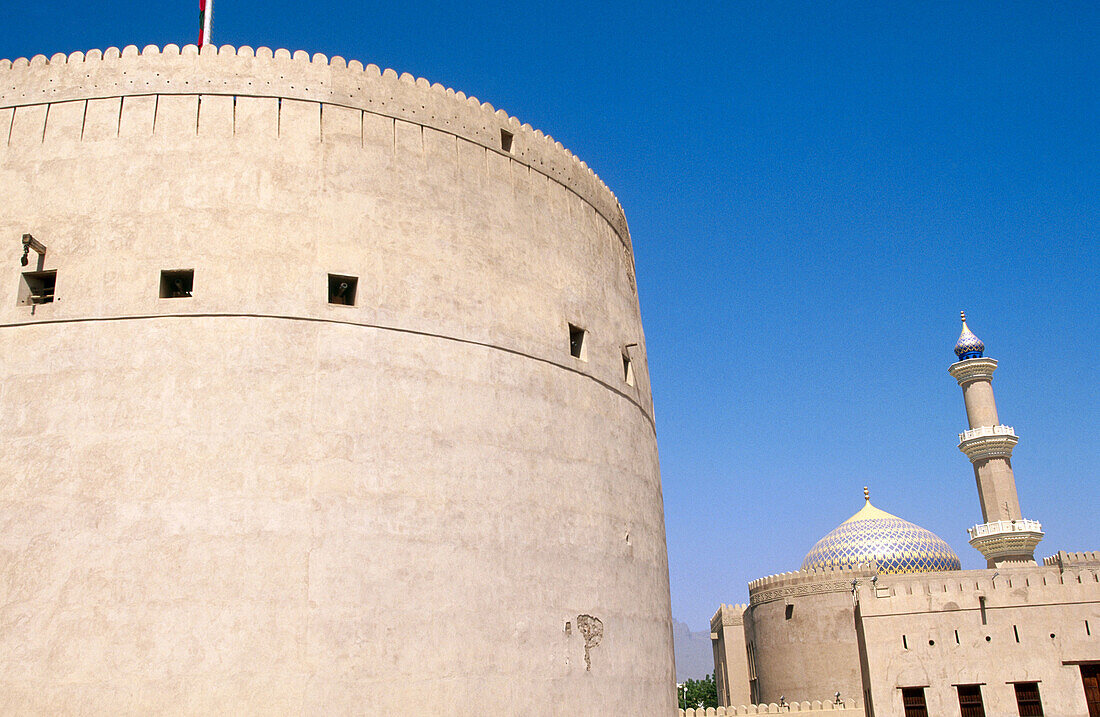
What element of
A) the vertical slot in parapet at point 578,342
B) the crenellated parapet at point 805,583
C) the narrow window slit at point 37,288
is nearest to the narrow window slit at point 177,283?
the narrow window slit at point 37,288

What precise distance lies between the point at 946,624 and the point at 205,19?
665 inches

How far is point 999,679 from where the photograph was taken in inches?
719

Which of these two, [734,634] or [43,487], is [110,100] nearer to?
[43,487]

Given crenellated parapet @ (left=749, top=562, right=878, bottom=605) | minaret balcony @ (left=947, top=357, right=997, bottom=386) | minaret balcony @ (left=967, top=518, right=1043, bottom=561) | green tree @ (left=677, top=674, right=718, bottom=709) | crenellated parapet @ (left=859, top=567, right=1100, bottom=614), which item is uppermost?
minaret balcony @ (left=947, top=357, right=997, bottom=386)

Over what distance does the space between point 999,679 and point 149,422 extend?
16432 mm

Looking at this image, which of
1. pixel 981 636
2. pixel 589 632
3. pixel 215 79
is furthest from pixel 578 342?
pixel 981 636

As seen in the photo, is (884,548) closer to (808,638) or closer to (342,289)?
(808,638)

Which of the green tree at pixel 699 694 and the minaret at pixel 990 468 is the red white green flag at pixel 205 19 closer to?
the minaret at pixel 990 468

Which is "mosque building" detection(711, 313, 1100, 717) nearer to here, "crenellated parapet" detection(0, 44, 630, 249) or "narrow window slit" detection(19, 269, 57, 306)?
"crenellated parapet" detection(0, 44, 630, 249)

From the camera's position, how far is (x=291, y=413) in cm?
923

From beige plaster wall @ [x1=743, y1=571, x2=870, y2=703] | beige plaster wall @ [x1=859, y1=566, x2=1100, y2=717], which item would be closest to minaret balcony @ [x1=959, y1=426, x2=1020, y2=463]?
beige plaster wall @ [x1=743, y1=571, x2=870, y2=703]

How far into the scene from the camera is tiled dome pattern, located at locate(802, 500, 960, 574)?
1062 inches

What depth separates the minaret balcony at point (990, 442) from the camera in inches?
1056

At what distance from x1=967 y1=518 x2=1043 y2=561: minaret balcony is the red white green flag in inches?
925
